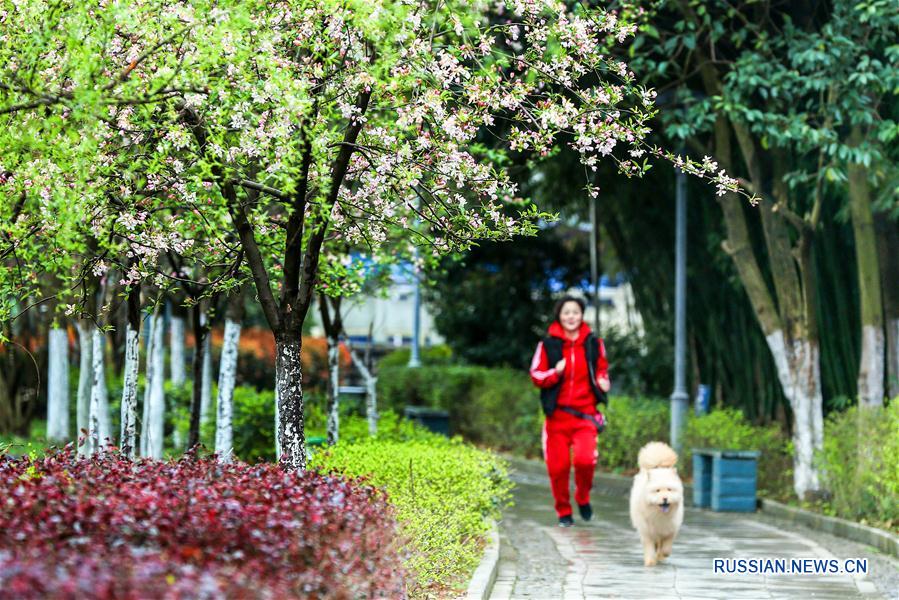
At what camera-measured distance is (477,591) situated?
7949 millimetres

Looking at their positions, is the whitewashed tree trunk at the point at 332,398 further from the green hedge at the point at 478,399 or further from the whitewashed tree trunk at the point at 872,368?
the green hedge at the point at 478,399

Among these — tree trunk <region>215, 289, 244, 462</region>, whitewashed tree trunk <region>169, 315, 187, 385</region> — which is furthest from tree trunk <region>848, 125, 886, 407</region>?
whitewashed tree trunk <region>169, 315, 187, 385</region>

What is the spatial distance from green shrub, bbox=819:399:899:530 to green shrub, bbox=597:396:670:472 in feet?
15.3

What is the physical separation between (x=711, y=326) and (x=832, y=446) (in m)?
5.67

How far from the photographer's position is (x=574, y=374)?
40.3ft

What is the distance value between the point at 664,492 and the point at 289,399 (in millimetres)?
2960

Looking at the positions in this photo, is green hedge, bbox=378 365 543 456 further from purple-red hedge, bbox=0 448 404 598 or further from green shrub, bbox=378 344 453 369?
purple-red hedge, bbox=0 448 404 598

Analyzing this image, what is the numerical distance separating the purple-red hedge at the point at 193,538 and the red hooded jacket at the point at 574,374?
618 cm

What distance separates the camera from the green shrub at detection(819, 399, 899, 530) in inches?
448

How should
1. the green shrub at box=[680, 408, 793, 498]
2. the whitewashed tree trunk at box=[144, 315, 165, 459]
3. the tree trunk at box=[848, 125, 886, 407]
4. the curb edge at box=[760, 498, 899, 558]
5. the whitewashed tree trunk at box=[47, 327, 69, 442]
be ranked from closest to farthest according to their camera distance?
1. the curb edge at box=[760, 498, 899, 558]
2. the tree trunk at box=[848, 125, 886, 407]
3. the whitewashed tree trunk at box=[144, 315, 165, 459]
4. the green shrub at box=[680, 408, 793, 498]
5. the whitewashed tree trunk at box=[47, 327, 69, 442]

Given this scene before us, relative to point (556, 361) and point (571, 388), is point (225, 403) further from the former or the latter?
point (571, 388)

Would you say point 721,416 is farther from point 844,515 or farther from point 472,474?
point 472,474

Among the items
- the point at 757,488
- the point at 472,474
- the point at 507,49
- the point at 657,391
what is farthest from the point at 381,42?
→ the point at 657,391

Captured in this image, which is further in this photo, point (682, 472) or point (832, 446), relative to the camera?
point (682, 472)
